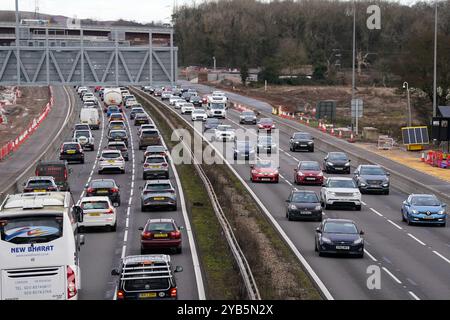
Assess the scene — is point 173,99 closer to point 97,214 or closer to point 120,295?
point 97,214

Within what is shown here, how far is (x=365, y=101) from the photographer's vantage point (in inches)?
5172

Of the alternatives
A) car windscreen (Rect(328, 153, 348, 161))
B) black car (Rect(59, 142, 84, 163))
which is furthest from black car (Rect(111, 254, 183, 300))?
black car (Rect(59, 142, 84, 163))

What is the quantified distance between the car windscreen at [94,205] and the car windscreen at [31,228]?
46.8ft

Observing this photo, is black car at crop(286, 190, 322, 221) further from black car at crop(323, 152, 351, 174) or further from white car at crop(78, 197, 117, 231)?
black car at crop(323, 152, 351, 174)

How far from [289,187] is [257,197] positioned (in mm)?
4133

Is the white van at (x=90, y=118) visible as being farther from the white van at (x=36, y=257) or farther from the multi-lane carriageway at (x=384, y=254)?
the white van at (x=36, y=257)

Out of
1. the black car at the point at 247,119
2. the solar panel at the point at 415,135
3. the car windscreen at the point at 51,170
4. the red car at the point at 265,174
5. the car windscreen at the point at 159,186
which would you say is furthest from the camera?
the black car at the point at 247,119

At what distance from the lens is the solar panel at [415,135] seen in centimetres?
6656

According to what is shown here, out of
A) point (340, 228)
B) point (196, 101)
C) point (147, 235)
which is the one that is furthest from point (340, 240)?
point (196, 101)

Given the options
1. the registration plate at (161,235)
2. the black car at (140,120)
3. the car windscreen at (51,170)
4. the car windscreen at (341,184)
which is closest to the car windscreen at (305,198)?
the car windscreen at (341,184)

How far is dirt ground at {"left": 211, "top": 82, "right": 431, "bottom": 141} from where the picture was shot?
97312 millimetres

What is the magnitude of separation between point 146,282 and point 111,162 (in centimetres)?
3479

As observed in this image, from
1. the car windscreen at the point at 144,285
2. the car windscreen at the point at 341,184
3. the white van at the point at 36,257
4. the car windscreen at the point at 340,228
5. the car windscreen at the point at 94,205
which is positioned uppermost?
the white van at the point at 36,257
